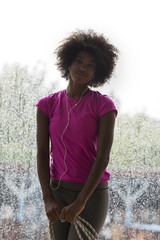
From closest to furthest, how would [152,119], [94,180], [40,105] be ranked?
[94,180]
[40,105]
[152,119]

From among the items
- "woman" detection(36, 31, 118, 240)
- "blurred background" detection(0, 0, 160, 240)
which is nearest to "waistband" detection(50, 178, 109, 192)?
"woman" detection(36, 31, 118, 240)

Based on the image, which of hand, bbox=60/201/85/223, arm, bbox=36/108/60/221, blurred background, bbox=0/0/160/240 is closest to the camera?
hand, bbox=60/201/85/223

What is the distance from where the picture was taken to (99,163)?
98cm

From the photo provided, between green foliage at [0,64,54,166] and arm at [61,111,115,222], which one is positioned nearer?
arm at [61,111,115,222]

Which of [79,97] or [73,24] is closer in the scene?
[79,97]

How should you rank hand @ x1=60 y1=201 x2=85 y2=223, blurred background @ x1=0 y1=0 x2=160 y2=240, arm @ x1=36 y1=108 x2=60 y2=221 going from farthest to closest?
blurred background @ x1=0 y1=0 x2=160 y2=240
arm @ x1=36 y1=108 x2=60 y2=221
hand @ x1=60 y1=201 x2=85 y2=223

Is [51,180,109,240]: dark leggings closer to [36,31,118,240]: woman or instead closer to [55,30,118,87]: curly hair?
[36,31,118,240]: woman

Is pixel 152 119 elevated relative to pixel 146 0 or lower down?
lower down

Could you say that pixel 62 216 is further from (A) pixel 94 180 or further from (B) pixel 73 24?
(B) pixel 73 24

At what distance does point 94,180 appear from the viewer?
0.97 meters

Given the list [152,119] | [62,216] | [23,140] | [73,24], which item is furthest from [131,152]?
[62,216]

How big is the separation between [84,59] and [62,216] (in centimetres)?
46

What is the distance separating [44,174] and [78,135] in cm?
16

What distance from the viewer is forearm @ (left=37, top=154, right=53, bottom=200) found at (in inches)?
41.3
